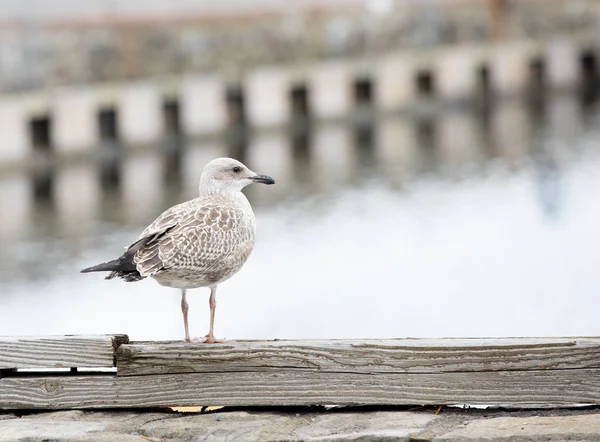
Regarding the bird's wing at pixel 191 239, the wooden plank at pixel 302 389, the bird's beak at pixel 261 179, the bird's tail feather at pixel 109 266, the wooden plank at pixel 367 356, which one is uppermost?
the bird's beak at pixel 261 179

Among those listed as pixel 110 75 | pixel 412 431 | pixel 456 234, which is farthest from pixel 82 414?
pixel 110 75

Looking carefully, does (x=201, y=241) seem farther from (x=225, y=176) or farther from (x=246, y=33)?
(x=246, y=33)

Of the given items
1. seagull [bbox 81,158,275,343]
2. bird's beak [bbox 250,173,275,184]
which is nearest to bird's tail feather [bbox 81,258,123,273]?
seagull [bbox 81,158,275,343]

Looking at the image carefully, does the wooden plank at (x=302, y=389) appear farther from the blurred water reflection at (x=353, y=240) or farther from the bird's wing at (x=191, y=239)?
the blurred water reflection at (x=353, y=240)

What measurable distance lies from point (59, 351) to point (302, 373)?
2.77 ft

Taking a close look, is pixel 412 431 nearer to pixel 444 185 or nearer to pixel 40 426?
Answer: pixel 40 426

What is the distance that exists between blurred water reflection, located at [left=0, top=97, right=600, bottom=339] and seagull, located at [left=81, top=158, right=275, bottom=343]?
4620mm

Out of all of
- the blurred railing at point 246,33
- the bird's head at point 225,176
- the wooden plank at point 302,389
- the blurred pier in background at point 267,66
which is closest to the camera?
the wooden plank at point 302,389

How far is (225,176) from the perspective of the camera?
15.2ft

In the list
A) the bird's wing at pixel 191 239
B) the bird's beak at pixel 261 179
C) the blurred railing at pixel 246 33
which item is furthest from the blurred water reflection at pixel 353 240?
the bird's wing at pixel 191 239

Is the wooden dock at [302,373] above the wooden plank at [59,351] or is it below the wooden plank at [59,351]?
below

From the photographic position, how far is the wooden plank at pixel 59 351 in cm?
412

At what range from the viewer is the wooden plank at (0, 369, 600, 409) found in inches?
155

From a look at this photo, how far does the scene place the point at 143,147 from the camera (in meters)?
23.4
